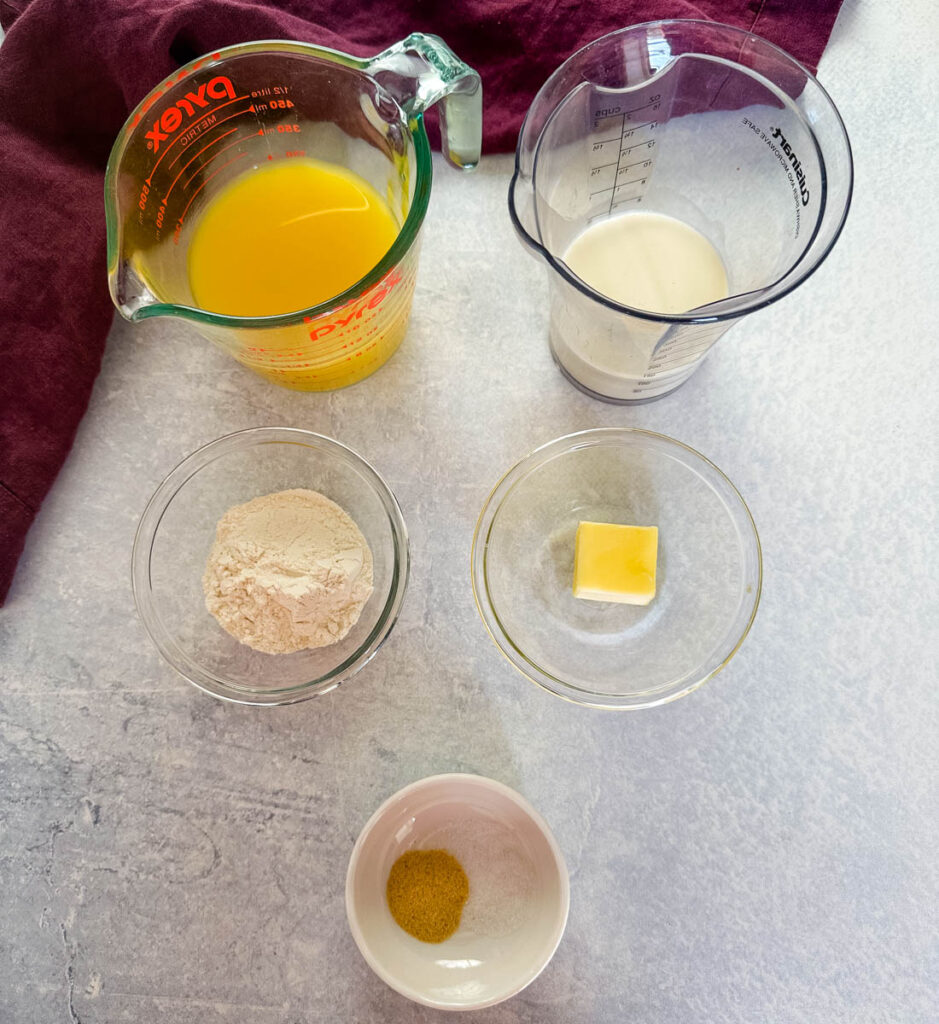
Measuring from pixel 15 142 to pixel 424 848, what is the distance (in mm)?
1120

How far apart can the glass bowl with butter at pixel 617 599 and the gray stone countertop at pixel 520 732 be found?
0.04 metres

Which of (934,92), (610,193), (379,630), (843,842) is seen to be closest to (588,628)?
(379,630)

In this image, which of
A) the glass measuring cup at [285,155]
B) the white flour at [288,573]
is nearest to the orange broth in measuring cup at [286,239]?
the glass measuring cup at [285,155]

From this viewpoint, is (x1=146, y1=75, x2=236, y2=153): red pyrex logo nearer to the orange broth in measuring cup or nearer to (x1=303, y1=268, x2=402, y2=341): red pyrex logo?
the orange broth in measuring cup

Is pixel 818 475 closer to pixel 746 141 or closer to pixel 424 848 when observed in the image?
pixel 746 141

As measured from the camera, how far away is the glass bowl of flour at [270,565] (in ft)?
3.36

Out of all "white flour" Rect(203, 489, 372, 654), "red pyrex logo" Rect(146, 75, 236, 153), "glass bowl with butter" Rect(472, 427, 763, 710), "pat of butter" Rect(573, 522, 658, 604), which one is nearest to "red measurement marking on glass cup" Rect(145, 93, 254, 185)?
"red pyrex logo" Rect(146, 75, 236, 153)

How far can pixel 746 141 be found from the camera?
99 cm

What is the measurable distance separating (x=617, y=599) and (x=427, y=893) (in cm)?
47

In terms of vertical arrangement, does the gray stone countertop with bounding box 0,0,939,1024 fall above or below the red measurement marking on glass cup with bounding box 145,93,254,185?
below

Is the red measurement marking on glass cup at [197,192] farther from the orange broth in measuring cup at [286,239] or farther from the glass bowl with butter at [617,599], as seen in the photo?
the glass bowl with butter at [617,599]

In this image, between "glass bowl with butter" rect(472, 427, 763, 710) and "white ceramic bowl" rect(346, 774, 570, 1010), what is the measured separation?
208 mm

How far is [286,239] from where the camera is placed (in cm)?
96

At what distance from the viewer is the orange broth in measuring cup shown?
0.95m
